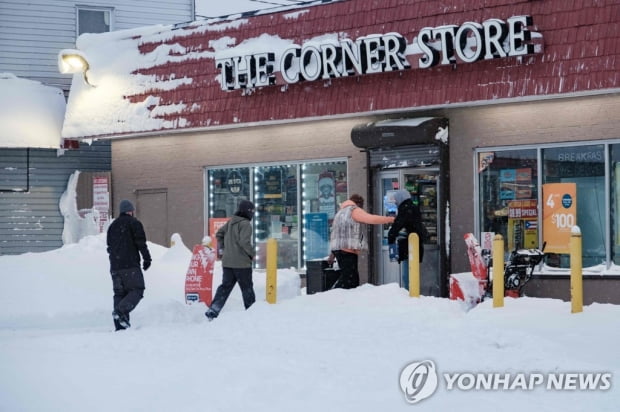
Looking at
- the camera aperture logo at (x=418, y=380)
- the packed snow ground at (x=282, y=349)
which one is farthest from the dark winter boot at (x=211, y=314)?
the camera aperture logo at (x=418, y=380)

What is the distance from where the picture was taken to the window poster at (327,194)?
19.1 metres

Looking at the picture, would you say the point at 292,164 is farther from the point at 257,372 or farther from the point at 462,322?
the point at 257,372

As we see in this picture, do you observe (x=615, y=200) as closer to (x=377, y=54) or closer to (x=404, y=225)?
(x=404, y=225)

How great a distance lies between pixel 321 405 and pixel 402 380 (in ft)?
4.04

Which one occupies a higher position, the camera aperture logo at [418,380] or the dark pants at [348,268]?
the dark pants at [348,268]

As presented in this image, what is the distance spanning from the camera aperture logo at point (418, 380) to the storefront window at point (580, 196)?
6.80 metres

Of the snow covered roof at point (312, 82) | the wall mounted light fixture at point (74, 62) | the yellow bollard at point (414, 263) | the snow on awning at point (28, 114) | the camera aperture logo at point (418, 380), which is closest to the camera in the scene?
the camera aperture logo at point (418, 380)

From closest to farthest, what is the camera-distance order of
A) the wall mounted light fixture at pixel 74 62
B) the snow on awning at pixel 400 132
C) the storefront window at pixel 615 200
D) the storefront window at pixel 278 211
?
the storefront window at pixel 615 200, the snow on awning at pixel 400 132, the storefront window at pixel 278 211, the wall mounted light fixture at pixel 74 62

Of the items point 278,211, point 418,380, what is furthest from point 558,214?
Answer: point 418,380

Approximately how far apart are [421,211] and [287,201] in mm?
3185

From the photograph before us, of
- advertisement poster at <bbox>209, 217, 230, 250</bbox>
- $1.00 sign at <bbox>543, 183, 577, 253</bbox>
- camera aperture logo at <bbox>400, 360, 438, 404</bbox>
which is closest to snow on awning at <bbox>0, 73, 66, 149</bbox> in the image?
advertisement poster at <bbox>209, 217, 230, 250</bbox>

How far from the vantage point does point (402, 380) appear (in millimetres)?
9062

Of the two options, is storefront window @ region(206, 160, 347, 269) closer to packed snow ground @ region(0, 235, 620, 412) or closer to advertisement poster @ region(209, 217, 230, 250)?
advertisement poster @ region(209, 217, 230, 250)

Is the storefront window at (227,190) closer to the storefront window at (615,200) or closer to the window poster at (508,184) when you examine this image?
the window poster at (508,184)
